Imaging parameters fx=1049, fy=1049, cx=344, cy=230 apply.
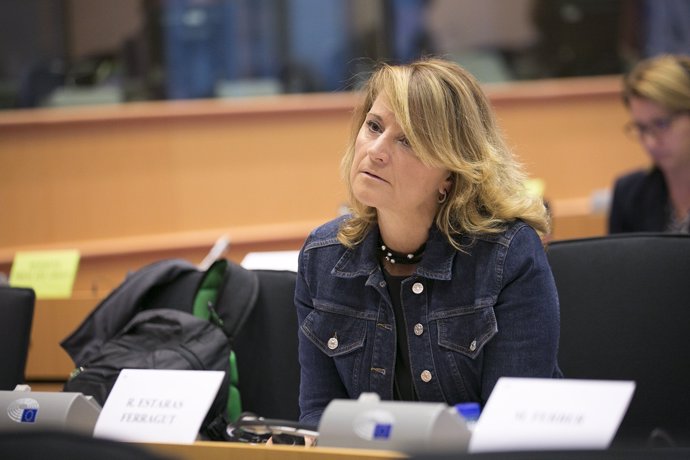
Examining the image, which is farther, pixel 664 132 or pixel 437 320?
pixel 664 132

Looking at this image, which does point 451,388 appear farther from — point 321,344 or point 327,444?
point 327,444

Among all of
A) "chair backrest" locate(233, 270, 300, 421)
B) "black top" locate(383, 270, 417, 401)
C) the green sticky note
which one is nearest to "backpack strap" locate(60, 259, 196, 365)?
"chair backrest" locate(233, 270, 300, 421)

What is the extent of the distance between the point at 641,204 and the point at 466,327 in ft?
5.68

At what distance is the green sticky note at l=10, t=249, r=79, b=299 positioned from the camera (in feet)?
10.7

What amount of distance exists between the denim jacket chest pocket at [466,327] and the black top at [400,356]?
83mm

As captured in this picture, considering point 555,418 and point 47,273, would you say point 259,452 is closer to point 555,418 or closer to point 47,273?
point 555,418

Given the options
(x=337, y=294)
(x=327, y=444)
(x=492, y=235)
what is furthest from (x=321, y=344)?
(x=327, y=444)

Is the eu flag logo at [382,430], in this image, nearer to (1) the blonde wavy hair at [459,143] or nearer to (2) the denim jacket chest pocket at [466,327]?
(2) the denim jacket chest pocket at [466,327]

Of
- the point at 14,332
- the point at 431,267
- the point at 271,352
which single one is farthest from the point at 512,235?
the point at 14,332

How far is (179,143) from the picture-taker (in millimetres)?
5172

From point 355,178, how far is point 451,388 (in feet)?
1.62

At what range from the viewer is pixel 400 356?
2291 millimetres

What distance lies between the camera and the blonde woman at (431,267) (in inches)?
86.2

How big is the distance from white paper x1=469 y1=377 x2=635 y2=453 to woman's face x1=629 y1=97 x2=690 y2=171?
2.27 meters
